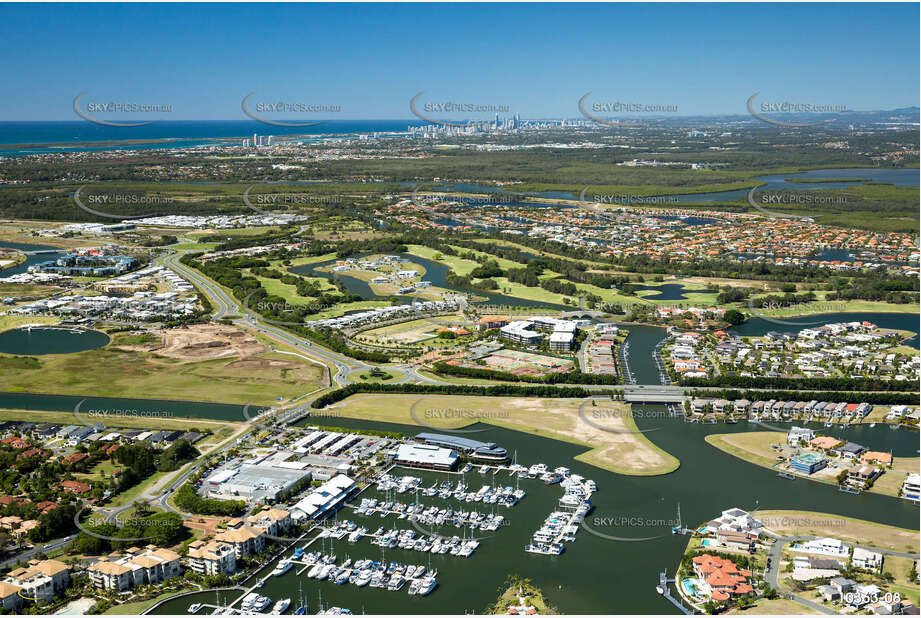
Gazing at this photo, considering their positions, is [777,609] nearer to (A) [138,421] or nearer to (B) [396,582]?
(B) [396,582]

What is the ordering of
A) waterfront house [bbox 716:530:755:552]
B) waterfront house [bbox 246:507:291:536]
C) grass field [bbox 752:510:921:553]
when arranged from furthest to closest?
waterfront house [bbox 246:507:291:536]
grass field [bbox 752:510:921:553]
waterfront house [bbox 716:530:755:552]

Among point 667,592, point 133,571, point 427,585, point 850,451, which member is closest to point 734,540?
point 667,592

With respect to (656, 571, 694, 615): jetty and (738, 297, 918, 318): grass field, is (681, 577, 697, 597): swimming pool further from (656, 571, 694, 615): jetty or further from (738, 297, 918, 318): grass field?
(738, 297, 918, 318): grass field

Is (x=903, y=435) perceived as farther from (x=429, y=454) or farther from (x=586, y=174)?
(x=586, y=174)

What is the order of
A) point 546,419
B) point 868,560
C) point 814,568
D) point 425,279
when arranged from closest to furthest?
point 814,568
point 868,560
point 546,419
point 425,279

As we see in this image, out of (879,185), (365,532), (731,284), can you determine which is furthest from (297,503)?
(879,185)

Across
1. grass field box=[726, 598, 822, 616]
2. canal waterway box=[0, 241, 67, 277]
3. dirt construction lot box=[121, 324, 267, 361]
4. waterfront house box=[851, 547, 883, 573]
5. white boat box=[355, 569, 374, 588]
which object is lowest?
grass field box=[726, 598, 822, 616]

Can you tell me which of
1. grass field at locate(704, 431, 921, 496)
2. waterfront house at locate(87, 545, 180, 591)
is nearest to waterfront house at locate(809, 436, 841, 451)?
grass field at locate(704, 431, 921, 496)
